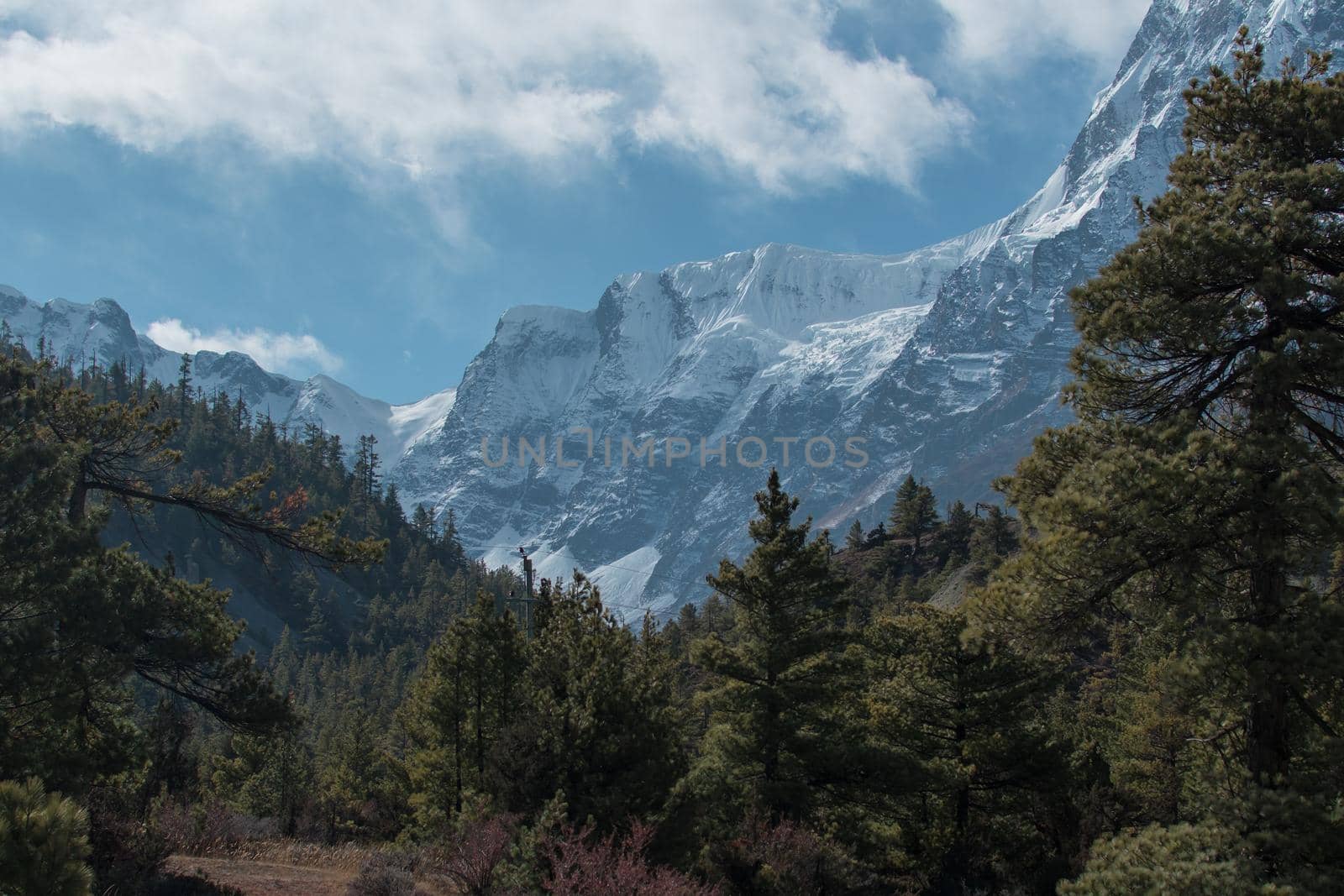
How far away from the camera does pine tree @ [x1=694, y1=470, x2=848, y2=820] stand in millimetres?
18703

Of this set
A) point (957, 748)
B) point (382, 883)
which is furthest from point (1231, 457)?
point (957, 748)

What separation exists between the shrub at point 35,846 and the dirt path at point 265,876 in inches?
309

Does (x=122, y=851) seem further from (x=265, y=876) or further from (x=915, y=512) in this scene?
(x=915, y=512)

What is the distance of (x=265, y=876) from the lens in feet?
44.4

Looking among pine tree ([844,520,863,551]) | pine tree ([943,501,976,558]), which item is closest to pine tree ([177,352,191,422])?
pine tree ([844,520,863,551])

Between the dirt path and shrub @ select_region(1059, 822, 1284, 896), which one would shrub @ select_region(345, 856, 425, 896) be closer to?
the dirt path

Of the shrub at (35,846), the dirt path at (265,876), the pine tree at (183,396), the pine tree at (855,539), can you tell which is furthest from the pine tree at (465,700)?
the pine tree at (183,396)

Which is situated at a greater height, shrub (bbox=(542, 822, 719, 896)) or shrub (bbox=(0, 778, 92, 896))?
shrub (bbox=(0, 778, 92, 896))

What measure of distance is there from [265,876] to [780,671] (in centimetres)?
1027

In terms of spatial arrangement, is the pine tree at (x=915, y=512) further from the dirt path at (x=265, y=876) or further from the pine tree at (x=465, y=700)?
the dirt path at (x=265, y=876)

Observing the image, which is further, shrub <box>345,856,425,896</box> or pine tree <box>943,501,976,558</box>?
pine tree <box>943,501,976,558</box>

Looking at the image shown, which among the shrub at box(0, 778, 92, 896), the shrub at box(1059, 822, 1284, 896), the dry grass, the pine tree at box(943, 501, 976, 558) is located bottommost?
the dry grass

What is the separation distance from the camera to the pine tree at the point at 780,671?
736 inches

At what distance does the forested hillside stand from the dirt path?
2.12 feet
